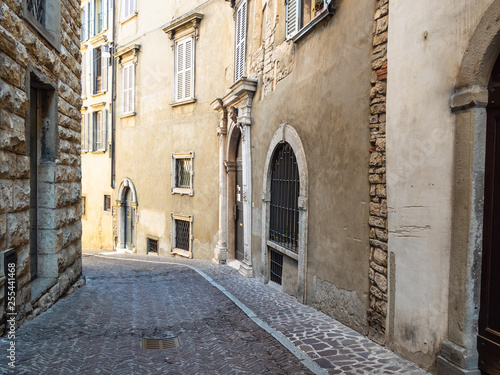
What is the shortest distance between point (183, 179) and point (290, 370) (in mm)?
10630

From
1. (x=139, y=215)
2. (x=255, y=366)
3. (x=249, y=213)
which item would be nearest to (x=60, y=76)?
(x=255, y=366)

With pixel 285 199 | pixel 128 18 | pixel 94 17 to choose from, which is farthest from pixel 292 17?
pixel 94 17

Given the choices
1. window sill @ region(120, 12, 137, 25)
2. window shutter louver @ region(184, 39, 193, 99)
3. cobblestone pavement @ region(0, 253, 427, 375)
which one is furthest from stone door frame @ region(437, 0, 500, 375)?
window sill @ region(120, 12, 137, 25)

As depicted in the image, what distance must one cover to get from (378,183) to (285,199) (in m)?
3.13

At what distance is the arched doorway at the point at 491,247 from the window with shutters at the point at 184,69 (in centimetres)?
1076

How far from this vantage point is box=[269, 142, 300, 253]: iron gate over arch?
7477 mm

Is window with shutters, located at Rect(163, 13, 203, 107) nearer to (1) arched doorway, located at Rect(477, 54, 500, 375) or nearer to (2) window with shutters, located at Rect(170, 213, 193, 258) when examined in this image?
(2) window with shutters, located at Rect(170, 213, 193, 258)

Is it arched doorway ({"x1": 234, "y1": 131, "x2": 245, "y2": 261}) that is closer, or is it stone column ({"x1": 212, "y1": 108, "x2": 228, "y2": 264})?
arched doorway ({"x1": 234, "y1": 131, "x2": 245, "y2": 261})

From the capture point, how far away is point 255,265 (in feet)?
31.0

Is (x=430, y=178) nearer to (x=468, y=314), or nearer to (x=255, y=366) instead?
(x=468, y=314)

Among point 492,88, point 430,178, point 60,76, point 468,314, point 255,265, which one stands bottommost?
point 255,265

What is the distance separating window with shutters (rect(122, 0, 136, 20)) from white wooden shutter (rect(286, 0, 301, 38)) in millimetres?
10530

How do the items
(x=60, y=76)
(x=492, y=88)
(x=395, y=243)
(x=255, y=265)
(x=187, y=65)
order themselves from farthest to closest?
(x=187, y=65)
(x=255, y=265)
(x=60, y=76)
(x=395, y=243)
(x=492, y=88)

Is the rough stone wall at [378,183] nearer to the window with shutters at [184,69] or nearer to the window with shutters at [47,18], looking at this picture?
the window with shutters at [47,18]
